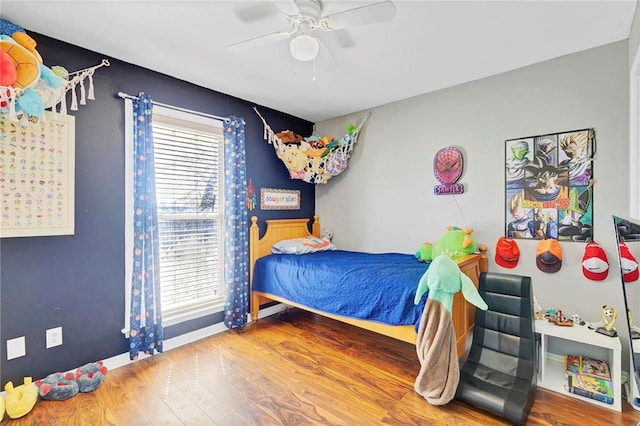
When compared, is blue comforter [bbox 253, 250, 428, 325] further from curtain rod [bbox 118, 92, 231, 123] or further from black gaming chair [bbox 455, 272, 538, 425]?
Answer: curtain rod [bbox 118, 92, 231, 123]

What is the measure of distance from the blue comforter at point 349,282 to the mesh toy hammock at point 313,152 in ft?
3.31

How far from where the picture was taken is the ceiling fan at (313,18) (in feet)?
4.95

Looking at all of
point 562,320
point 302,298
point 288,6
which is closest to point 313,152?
point 302,298

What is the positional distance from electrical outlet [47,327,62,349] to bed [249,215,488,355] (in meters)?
1.63

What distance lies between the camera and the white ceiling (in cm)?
180

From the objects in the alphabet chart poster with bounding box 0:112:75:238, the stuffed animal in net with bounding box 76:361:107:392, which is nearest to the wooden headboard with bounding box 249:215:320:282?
the stuffed animal in net with bounding box 76:361:107:392

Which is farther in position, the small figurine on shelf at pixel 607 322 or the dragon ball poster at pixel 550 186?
the dragon ball poster at pixel 550 186

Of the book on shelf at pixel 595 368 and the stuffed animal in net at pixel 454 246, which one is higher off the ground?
the stuffed animal in net at pixel 454 246

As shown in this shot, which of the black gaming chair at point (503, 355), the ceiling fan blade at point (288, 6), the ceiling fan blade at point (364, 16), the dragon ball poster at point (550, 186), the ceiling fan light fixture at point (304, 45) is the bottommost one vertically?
the black gaming chair at point (503, 355)

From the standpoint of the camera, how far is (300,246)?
3398 mm

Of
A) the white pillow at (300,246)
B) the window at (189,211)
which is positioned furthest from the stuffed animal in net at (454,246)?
the window at (189,211)

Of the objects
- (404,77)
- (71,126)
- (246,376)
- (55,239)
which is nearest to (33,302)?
(55,239)

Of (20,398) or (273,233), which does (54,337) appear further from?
(273,233)

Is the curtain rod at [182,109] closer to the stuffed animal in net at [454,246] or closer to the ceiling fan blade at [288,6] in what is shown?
the ceiling fan blade at [288,6]
